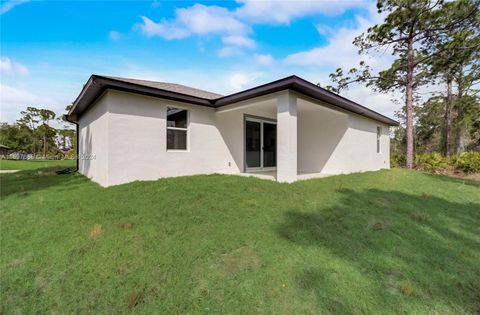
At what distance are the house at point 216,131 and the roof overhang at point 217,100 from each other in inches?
1.0

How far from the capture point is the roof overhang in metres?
5.89

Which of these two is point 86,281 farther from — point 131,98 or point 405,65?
point 405,65

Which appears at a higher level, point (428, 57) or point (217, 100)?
point (428, 57)

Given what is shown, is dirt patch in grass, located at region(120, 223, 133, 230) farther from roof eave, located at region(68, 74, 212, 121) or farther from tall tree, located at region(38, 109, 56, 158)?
tall tree, located at region(38, 109, 56, 158)

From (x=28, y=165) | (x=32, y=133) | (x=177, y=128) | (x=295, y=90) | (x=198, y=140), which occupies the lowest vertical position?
(x=28, y=165)

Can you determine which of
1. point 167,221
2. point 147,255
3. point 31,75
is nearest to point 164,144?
point 167,221

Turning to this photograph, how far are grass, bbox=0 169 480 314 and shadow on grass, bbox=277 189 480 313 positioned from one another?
15 mm

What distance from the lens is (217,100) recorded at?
308 inches

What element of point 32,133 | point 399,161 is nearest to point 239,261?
point 399,161

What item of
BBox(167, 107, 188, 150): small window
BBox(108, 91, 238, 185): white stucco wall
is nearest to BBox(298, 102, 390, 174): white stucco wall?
BBox(108, 91, 238, 185): white stucco wall

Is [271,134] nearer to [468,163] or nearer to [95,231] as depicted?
[95,231]

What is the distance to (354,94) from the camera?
54.0 feet

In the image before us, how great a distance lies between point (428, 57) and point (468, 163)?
233 inches

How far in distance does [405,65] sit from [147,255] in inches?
647
